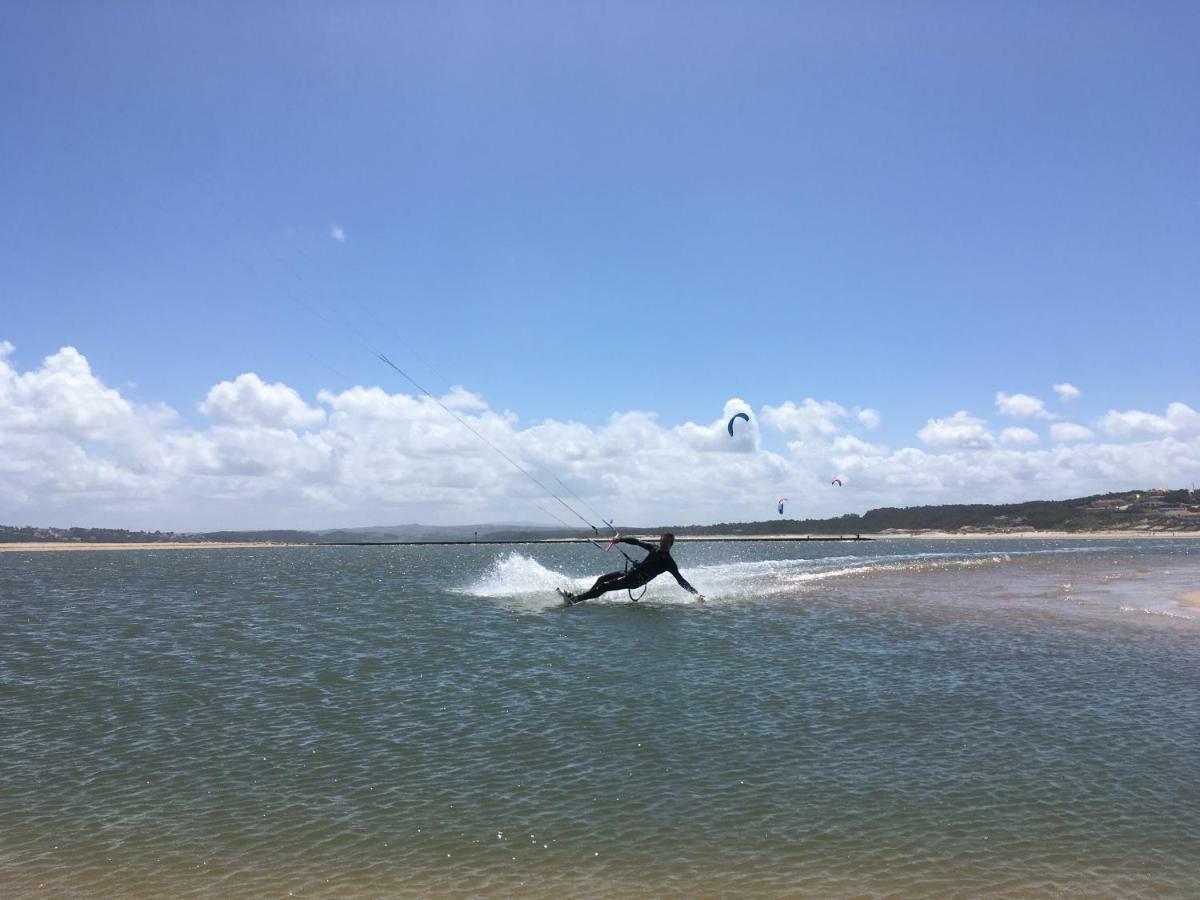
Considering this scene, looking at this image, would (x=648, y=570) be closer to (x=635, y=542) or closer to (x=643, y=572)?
(x=643, y=572)

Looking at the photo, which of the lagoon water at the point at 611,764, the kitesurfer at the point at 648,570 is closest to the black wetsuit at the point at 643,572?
the kitesurfer at the point at 648,570

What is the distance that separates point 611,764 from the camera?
10.8 metres

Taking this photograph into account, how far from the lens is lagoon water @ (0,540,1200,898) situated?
25.1 ft

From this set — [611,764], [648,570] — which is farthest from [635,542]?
[611,764]

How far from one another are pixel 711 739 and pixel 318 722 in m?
6.52

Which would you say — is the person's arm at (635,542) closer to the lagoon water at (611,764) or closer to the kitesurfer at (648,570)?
the kitesurfer at (648,570)

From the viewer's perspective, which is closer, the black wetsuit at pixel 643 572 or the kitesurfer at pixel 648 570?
the kitesurfer at pixel 648 570

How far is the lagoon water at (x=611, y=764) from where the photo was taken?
25.1 ft

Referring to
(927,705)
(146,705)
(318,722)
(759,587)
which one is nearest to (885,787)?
(927,705)

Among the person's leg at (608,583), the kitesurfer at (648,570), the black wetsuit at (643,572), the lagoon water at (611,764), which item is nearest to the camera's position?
the lagoon water at (611,764)

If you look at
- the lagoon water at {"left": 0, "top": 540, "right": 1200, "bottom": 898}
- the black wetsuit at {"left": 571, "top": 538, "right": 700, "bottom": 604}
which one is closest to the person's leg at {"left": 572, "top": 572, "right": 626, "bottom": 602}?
the black wetsuit at {"left": 571, "top": 538, "right": 700, "bottom": 604}

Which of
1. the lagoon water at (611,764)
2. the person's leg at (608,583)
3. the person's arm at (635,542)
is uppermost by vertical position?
the person's arm at (635,542)

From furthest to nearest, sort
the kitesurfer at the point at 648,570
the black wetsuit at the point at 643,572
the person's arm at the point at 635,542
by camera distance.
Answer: the black wetsuit at the point at 643,572, the kitesurfer at the point at 648,570, the person's arm at the point at 635,542

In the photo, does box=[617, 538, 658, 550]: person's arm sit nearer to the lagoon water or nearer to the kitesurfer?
the kitesurfer
